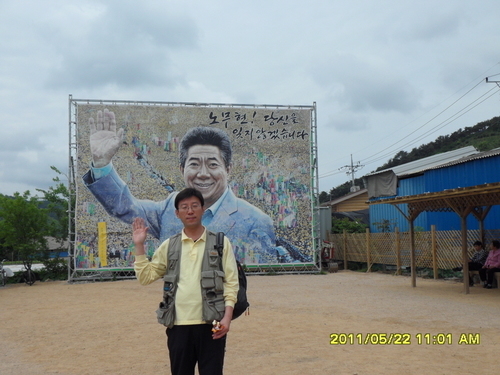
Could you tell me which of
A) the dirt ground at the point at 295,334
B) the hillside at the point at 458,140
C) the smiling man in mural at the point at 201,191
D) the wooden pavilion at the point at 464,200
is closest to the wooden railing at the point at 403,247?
the wooden pavilion at the point at 464,200

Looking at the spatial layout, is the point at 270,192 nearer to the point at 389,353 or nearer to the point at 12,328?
the point at 12,328

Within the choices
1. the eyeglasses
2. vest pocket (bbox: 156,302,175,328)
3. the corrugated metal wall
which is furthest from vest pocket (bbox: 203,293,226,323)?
the corrugated metal wall

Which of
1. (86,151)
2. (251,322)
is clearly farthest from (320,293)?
(86,151)

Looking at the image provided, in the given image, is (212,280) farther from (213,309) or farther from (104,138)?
(104,138)

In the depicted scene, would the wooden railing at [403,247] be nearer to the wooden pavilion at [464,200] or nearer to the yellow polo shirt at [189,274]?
the wooden pavilion at [464,200]

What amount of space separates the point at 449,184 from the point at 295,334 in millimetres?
12528

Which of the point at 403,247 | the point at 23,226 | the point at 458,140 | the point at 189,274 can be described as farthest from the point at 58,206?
the point at 458,140

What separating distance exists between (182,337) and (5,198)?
18059 millimetres

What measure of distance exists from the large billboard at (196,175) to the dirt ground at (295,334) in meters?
6.42

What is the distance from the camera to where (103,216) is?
1911 cm

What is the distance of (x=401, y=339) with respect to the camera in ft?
22.1

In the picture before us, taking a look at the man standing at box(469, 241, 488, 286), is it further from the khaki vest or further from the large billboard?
the khaki vest

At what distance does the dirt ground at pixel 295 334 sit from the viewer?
18.4 feet

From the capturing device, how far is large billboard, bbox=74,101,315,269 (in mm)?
19156
